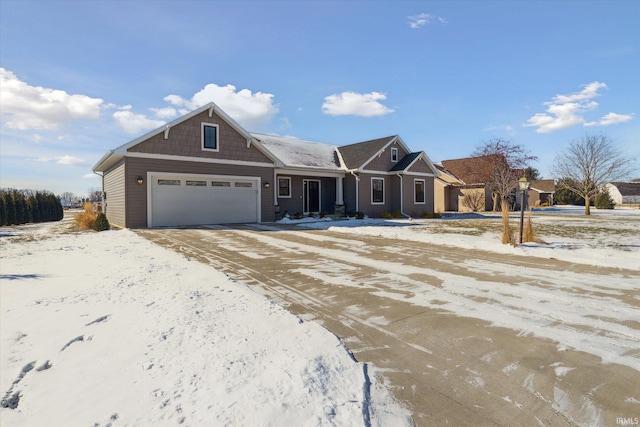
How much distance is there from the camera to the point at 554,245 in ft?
28.5

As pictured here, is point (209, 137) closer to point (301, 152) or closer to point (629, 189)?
point (301, 152)

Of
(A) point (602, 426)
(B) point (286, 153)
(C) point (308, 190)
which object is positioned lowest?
(A) point (602, 426)

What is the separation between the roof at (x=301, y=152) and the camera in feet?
62.7

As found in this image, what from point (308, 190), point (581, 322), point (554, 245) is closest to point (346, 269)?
point (581, 322)

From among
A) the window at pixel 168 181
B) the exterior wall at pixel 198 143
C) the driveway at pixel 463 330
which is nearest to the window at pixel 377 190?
the exterior wall at pixel 198 143

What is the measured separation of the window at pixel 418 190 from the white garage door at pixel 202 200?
11.2m

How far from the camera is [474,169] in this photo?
3262 cm

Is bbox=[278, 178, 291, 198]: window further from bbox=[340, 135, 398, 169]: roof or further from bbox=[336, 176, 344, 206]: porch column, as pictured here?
bbox=[340, 135, 398, 169]: roof

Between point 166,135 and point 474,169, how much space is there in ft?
93.3

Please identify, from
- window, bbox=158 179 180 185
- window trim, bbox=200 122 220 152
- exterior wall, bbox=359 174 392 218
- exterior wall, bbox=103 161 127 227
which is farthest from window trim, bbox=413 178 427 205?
exterior wall, bbox=103 161 127 227

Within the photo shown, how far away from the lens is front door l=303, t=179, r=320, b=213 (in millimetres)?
20281

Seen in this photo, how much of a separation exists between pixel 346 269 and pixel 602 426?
4353 mm

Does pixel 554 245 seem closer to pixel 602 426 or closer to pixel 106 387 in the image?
pixel 602 426

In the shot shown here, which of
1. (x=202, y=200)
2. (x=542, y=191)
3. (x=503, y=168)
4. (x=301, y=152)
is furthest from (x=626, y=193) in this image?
(x=202, y=200)
